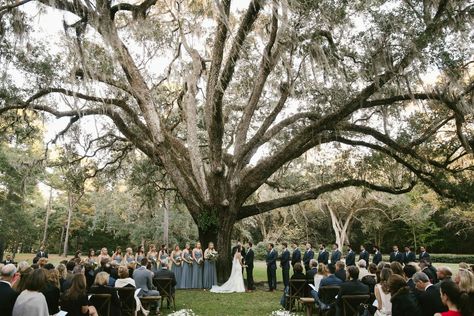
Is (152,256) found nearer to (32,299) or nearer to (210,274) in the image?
(210,274)

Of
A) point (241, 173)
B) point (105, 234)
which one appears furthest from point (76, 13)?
point (105, 234)

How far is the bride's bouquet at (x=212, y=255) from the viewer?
12789 millimetres

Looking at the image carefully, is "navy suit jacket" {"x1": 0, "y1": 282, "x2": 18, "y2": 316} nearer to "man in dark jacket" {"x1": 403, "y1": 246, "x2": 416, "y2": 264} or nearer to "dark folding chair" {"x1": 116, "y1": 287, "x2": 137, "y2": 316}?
"dark folding chair" {"x1": 116, "y1": 287, "x2": 137, "y2": 316}

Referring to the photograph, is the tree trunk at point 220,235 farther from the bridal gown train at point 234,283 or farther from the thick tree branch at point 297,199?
the thick tree branch at point 297,199

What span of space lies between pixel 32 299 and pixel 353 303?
4644mm

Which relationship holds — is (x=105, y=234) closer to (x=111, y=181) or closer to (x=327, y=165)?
(x=111, y=181)

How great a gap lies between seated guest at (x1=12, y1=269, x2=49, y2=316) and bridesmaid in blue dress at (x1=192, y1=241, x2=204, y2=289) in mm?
9319

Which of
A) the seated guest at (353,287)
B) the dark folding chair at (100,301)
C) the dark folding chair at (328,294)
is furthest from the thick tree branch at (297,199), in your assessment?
the dark folding chair at (100,301)

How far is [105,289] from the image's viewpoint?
6.18m

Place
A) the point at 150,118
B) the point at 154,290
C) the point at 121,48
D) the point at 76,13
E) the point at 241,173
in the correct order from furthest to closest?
the point at 241,173 → the point at 150,118 → the point at 121,48 → the point at 76,13 → the point at 154,290

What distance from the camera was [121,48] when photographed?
11.6m

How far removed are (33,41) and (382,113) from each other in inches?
417

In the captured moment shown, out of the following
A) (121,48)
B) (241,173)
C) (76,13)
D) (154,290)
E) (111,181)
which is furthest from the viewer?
(111,181)

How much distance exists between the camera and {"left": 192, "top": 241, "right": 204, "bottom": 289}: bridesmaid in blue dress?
13.3 meters
